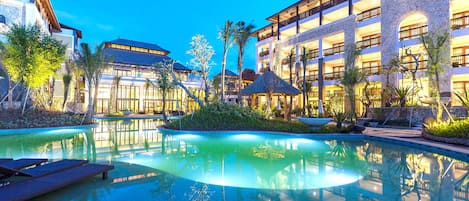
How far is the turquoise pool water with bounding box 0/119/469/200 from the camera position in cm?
416

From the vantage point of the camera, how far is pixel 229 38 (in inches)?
672

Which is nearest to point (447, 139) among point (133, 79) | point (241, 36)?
point (241, 36)

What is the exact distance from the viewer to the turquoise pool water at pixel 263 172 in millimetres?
4164

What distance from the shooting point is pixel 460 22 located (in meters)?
18.5

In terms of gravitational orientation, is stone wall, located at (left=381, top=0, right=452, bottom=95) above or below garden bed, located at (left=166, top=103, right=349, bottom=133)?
above

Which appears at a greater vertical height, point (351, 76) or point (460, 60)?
point (460, 60)

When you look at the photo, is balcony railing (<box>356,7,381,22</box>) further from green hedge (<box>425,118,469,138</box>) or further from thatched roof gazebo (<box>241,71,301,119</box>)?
green hedge (<box>425,118,469,138</box>)

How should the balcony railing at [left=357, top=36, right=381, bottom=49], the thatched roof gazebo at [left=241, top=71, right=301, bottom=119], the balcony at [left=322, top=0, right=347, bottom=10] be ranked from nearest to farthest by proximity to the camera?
the thatched roof gazebo at [left=241, top=71, right=301, bottom=119], the balcony railing at [left=357, top=36, right=381, bottom=49], the balcony at [left=322, top=0, right=347, bottom=10]

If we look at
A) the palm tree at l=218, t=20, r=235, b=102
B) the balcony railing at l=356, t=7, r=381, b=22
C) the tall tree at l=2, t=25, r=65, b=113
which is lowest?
the tall tree at l=2, t=25, r=65, b=113

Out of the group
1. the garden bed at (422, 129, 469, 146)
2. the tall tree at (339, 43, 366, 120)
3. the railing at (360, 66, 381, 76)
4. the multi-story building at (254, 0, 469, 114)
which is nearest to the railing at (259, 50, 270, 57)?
the multi-story building at (254, 0, 469, 114)

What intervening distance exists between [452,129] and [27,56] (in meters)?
20.4

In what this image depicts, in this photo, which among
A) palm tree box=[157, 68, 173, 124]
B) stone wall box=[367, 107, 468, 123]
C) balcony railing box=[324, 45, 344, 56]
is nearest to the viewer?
stone wall box=[367, 107, 468, 123]

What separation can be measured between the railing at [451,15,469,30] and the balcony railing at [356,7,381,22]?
586 cm

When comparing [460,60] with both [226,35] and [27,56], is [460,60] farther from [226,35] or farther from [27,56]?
[27,56]
